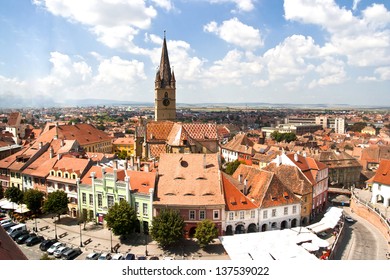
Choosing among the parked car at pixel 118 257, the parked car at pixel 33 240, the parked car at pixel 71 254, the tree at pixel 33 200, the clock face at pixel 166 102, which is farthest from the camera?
the clock face at pixel 166 102

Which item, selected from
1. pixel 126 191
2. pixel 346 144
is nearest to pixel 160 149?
pixel 126 191

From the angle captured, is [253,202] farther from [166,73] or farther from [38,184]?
[166,73]

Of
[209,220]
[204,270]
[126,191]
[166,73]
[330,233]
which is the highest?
[166,73]

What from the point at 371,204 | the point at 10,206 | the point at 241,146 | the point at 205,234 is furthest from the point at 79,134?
the point at 371,204

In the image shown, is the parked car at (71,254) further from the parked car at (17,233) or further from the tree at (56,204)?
the tree at (56,204)

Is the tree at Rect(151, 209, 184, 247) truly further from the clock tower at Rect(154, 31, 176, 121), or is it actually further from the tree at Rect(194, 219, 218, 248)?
the clock tower at Rect(154, 31, 176, 121)

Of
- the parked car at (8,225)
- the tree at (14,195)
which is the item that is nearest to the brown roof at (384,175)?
the parked car at (8,225)
